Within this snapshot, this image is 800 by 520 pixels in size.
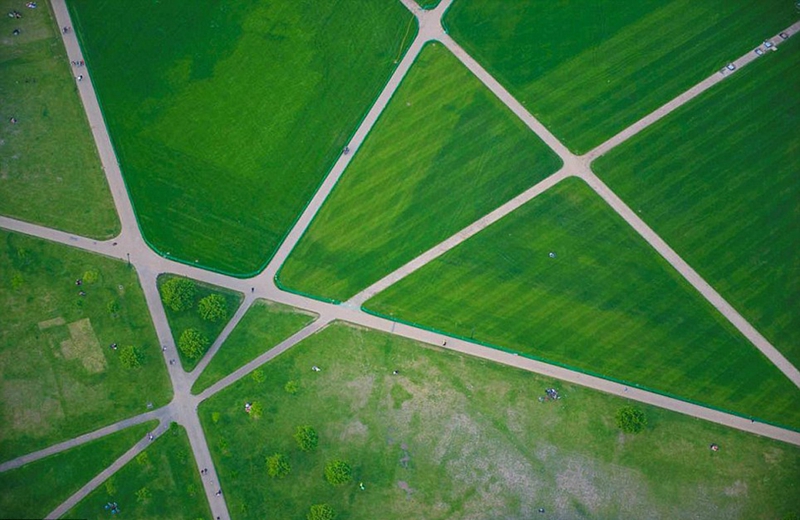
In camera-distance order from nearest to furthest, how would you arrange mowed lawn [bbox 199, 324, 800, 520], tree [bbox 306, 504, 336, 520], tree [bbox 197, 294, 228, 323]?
1. tree [bbox 306, 504, 336, 520]
2. mowed lawn [bbox 199, 324, 800, 520]
3. tree [bbox 197, 294, 228, 323]

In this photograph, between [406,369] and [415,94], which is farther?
[415,94]

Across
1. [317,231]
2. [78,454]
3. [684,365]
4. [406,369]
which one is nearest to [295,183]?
[317,231]

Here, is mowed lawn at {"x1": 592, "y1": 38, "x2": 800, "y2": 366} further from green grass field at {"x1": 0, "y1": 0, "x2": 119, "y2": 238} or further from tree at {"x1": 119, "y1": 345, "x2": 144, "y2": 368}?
green grass field at {"x1": 0, "y1": 0, "x2": 119, "y2": 238}

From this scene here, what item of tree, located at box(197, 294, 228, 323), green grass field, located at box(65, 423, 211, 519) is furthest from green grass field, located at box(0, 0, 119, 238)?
green grass field, located at box(65, 423, 211, 519)

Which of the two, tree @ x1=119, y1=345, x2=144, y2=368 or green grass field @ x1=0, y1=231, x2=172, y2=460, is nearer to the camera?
tree @ x1=119, y1=345, x2=144, y2=368

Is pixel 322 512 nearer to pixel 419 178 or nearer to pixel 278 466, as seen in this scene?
pixel 278 466

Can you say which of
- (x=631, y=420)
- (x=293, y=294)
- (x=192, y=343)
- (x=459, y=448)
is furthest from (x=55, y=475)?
(x=631, y=420)

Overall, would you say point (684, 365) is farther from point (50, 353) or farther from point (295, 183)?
point (50, 353)
